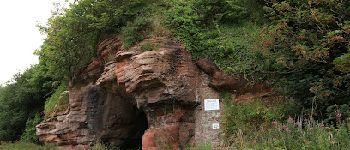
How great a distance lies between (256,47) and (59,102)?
1153 centimetres

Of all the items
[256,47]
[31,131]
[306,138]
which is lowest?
[306,138]

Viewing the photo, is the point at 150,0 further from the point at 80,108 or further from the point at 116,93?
the point at 80,108

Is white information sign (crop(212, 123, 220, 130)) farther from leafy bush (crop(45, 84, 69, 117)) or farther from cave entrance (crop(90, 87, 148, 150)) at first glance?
leafy bush (crop(45, 84, 69, 117))

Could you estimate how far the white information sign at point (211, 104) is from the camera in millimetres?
13984

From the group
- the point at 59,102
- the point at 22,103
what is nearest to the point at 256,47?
the point at 59,102

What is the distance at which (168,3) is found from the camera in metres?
16.3

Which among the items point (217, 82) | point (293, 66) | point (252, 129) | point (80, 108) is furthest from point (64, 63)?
point (293, 66)

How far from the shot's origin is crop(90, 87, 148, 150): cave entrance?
59.2 feet

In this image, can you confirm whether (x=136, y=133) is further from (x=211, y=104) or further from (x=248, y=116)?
(x=248, y=116)

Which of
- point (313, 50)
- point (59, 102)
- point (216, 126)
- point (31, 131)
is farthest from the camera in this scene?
point (31, 131)

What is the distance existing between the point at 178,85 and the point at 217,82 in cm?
126

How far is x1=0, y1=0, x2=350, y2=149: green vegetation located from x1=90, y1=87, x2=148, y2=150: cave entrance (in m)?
2.18

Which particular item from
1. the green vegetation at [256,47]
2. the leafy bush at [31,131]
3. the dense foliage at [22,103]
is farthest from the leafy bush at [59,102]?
the dense foliage at [22,103]

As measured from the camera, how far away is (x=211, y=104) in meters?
14.1
